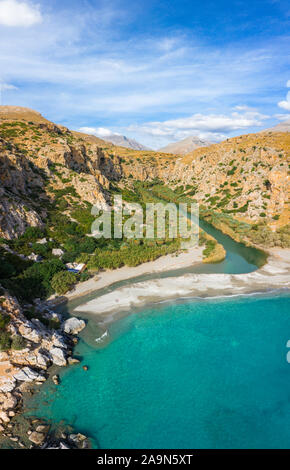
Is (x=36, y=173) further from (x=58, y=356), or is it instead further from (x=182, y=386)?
(x=182, y=386)

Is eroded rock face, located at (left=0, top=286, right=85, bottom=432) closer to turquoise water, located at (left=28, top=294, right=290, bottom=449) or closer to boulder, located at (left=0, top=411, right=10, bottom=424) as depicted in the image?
boulder, located at (left=0, top=411, right=10, bottom=424)

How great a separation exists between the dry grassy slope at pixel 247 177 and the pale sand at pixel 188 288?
20725mm

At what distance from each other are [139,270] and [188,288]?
804 cm

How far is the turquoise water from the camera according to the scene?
17219 millimetres

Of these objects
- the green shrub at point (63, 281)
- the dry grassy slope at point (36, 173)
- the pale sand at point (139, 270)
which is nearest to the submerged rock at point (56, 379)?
the pale sand at point (139, 270)

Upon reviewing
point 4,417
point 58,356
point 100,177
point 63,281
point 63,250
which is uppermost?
point 100,177

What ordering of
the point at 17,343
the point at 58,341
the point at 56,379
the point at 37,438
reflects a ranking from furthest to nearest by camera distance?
the point at 58,341
the point at 17,343
the point at 56,379
the point at 37,438

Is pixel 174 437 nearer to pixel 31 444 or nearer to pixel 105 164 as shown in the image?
pixel 31 444

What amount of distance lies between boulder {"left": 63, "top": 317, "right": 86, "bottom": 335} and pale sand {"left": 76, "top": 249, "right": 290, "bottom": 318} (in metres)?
2.57

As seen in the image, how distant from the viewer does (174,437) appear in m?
16.9
